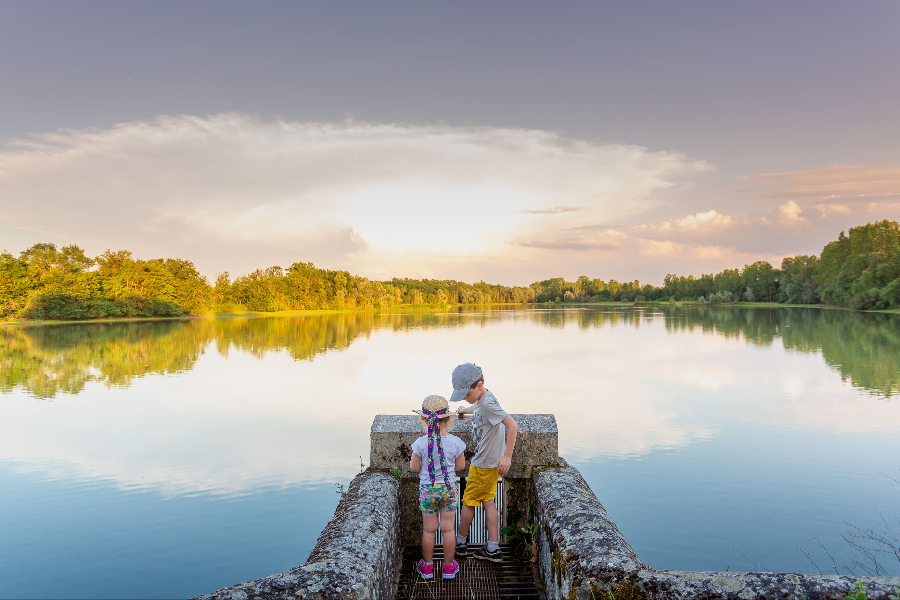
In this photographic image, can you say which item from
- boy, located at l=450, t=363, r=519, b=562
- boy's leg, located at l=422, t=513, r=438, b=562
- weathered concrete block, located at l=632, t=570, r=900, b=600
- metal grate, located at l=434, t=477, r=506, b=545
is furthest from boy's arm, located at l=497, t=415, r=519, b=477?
weathered concrete block, located at l=632, t=570, r=900, b=600

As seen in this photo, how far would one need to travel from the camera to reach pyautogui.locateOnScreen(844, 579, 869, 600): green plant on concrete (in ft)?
8.12

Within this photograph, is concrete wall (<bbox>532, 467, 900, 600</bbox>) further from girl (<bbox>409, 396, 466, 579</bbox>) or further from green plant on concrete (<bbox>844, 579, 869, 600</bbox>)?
girl (<bbox>409, 396, 466, 579</bbox>)

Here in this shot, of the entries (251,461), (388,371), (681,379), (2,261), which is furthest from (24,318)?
(681,379)

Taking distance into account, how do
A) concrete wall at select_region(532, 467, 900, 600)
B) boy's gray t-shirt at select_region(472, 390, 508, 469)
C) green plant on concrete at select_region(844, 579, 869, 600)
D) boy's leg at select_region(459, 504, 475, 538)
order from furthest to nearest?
boy's leg at select_region(459, 504, 475, 538) < boy's gray t-shirt at select_region(472, 390, 508, 469) < concrete wall at select_region(532, 467, 900, 600) < green plant on concrete at select_region(844, 579, 869, 600)

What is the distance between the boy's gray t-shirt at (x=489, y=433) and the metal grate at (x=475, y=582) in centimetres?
92

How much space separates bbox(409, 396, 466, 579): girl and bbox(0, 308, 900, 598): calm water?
3.37m

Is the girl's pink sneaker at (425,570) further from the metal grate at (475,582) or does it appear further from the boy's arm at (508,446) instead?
the boy's arm at (508,446)

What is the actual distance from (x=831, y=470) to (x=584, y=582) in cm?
908

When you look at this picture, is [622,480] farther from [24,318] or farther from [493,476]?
[24,318]

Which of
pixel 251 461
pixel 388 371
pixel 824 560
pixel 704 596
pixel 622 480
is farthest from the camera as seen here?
pixel 388 371

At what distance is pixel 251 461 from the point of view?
10.5 meters

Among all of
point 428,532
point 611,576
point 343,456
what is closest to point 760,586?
point 611,576

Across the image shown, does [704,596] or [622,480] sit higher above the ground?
[704,596]

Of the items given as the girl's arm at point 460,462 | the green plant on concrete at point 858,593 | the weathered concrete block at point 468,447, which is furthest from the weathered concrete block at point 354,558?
the green plant on concrete at point 858,593
